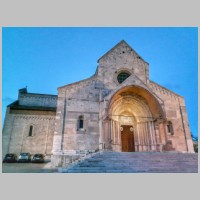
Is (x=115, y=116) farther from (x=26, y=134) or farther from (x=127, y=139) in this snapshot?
(x=26, y=134)

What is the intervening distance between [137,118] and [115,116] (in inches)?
95.8

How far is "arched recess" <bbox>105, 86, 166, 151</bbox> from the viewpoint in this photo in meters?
16.6

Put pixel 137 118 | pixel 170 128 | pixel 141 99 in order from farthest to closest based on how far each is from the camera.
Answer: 1. pixel 137 118
2. pixel 141 99
3. pixel 170 128

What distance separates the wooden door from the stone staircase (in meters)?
4.80

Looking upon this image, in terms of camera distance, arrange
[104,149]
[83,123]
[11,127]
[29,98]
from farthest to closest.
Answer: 1. [29,98]
2. [11,127]
3. [83,123]
4. [104,149]

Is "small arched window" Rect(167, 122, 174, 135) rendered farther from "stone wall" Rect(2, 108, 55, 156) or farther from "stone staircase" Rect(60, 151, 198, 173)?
"stone wall" Rect(2, 108, 55, 156)

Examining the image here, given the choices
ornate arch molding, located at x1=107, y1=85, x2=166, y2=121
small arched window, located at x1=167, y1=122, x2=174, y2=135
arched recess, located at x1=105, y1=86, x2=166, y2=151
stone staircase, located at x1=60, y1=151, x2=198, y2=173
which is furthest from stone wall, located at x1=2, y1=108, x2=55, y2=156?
small arched window, located at x1=167, y1=122, x2=174, y2=135

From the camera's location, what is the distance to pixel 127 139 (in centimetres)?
1856

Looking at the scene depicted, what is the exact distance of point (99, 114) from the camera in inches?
655

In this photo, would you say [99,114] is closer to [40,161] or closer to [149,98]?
[149,98]

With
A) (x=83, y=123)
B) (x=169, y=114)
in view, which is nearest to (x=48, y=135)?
(x=83, y=123)

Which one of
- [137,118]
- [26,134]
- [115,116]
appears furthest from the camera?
[26,134]

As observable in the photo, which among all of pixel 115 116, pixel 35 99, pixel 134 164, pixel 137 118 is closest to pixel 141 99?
pixel 137 118

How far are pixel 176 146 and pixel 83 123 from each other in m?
8.94
